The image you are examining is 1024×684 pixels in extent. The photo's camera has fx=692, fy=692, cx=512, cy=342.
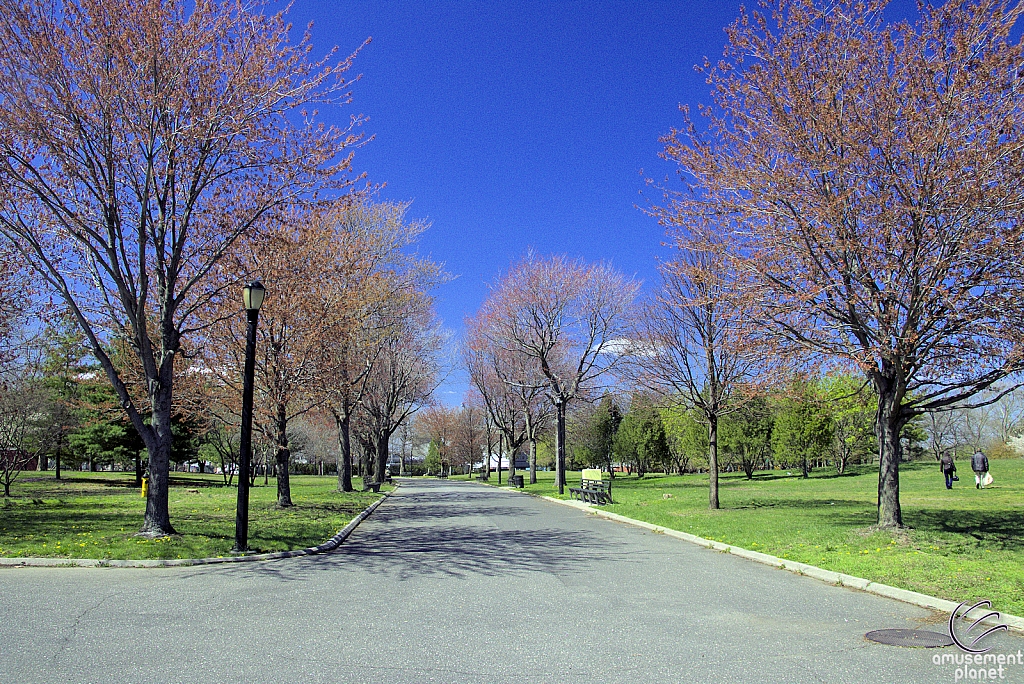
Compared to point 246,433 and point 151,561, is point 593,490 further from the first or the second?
point 151,561

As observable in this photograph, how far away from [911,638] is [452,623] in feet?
13.5

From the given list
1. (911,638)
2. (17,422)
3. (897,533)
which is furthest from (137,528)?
(17,422)

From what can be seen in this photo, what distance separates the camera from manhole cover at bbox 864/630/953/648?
19.2ft

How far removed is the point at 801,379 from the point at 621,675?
34.8 feet

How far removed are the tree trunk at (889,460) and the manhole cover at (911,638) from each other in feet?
22.1

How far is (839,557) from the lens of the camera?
34.2 feet

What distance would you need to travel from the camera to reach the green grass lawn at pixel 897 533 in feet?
28.0

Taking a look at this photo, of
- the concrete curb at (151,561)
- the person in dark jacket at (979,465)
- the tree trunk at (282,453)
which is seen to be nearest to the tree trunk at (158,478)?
the concrete curb at (151,561)

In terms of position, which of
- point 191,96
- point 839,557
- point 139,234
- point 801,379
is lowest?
point 839,557

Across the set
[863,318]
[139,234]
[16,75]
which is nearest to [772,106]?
[863,318]

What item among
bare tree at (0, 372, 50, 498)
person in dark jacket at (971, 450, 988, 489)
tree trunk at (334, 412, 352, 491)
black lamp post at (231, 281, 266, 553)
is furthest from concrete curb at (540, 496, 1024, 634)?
bare tree at (0, 372, 50, 498)

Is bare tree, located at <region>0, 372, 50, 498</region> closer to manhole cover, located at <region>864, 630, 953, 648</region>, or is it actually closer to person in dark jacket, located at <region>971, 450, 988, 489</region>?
manhole cover, located at <region>864, 630, 953, 648</region>

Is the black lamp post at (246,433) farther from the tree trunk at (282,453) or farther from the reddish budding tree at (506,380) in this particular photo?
the reddish budding tree at (506,380)

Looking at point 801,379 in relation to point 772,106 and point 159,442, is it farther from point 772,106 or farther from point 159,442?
point 159,442
